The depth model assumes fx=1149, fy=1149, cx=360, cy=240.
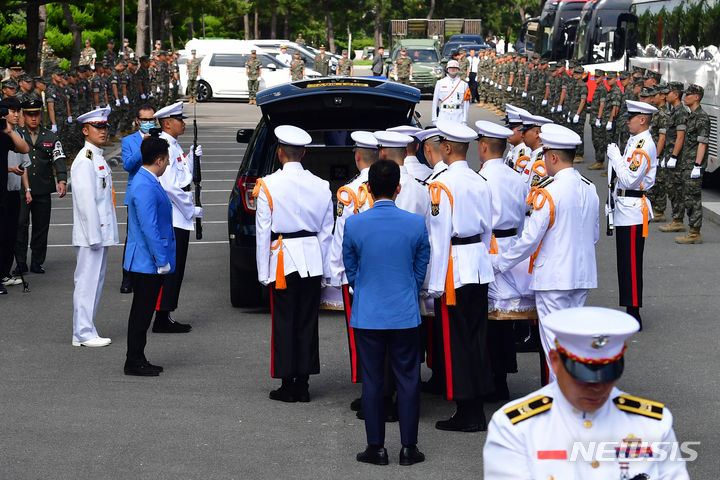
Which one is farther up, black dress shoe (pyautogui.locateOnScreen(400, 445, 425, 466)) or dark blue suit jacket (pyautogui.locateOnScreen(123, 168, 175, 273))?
dark blue suit jacket (pyautogui.locateOnScreen(123, 168, 175, 273))

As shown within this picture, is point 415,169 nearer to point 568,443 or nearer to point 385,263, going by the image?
point 385,263

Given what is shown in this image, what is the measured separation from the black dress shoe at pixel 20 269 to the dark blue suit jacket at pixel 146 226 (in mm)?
3727

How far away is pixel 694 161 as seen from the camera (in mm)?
15344

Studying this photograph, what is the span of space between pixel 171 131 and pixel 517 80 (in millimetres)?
27474

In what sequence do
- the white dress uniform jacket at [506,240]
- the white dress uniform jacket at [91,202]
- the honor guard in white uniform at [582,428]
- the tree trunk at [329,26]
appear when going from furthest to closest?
the tree trunk at [329,26] < the white dress uniform jacket at [91,202] < the white dress uniform jacket at [506,240] < the honor guard in white uniform at [582,428]

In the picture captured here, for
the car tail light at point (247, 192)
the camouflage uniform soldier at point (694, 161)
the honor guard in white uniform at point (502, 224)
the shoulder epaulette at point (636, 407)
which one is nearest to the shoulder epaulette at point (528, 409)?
the shoulder epaulette at point (636, 407)

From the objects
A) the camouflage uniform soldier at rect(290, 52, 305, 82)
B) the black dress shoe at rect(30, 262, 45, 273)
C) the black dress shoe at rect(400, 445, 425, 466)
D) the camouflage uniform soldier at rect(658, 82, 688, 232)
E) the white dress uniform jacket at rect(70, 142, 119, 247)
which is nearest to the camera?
the black dress shoe at rect(400, 445, 425, 466)

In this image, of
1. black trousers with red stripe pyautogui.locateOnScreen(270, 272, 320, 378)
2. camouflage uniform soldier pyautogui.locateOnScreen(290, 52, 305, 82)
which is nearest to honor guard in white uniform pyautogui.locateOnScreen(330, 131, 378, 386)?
black trousers with red stripe pyautogui.locateOnScreen(270, 272, 320, 378)

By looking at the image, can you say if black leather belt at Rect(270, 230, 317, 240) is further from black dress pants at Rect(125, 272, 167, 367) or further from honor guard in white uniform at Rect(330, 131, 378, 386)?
black dress pants at Rect(125, 272, 167, 367)

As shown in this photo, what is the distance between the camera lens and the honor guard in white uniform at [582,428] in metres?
3.27

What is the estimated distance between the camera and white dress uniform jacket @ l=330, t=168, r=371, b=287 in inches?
288

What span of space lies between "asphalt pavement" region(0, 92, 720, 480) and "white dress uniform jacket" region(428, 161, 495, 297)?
98cm

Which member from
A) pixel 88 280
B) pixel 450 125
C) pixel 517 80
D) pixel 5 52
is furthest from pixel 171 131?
pixel 5 52

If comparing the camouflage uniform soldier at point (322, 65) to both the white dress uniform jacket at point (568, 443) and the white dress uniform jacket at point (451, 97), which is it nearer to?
the white dress uniform jacket at point (451, 97)
